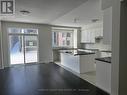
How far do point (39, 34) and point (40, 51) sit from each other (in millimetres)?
1147

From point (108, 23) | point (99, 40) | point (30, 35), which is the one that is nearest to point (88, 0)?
point (108, 23)

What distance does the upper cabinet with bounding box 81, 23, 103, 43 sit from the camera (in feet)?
21.1

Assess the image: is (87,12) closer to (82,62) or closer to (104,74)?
(82,62)

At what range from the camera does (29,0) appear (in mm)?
2883

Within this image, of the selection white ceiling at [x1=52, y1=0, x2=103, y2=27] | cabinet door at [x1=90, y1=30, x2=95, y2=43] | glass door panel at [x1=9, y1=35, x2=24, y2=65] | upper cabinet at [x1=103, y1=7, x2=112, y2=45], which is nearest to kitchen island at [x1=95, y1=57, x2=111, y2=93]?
upper cabinet at [x1=103, y1=7, x2=112, y2=45]

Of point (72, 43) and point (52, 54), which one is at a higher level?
point (72, 43)

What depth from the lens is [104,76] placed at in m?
2.96

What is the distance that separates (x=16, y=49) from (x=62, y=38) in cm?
356

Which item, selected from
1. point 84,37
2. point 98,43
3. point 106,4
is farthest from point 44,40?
point 106,4

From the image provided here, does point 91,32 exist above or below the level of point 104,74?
above

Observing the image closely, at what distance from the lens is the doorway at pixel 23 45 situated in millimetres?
6340

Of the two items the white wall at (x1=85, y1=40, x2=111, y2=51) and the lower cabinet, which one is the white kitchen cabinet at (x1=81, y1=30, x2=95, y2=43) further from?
the lower cabinet

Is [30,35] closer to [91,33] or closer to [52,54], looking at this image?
[52,54]
